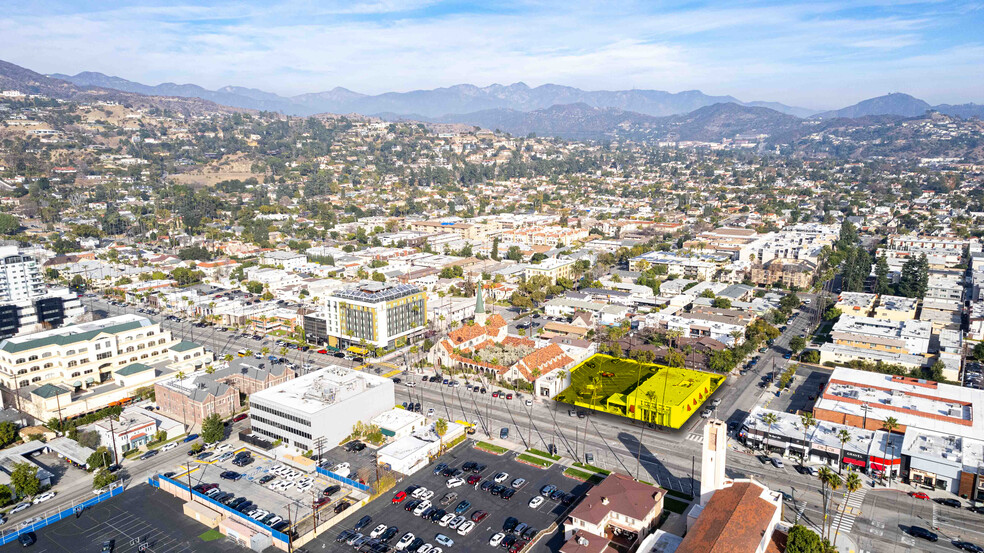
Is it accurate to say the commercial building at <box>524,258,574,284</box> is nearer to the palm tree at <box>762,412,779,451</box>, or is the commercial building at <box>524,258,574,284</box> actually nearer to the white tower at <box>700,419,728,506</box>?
the palm tree at <box>762,412,779,451</box>

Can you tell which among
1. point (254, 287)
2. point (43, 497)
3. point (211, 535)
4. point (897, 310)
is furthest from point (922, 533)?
point (254, 287)

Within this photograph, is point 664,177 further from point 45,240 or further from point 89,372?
point 89,372

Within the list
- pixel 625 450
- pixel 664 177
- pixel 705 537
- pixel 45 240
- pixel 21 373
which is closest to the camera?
pixel 705 537

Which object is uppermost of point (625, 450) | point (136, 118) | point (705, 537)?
point (136, 118)

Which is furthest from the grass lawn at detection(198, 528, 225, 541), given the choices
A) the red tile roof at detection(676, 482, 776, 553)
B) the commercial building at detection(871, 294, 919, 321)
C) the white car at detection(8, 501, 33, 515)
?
the commercial building at detection(871, 294, 919, 321)

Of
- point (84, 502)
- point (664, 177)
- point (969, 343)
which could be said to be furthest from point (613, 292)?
point (664, 177)

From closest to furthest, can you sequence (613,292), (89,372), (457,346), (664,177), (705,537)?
(705,537) < (89,372) < (457,346) < (613,292) < (664,177)
